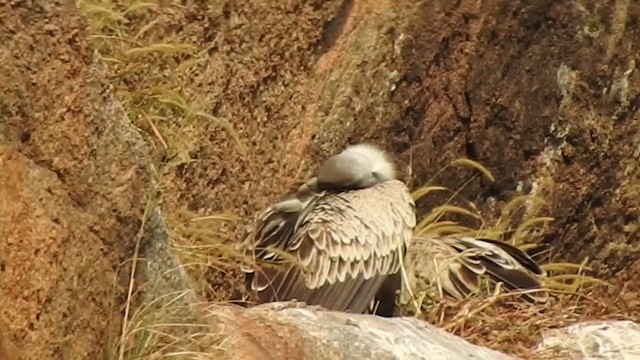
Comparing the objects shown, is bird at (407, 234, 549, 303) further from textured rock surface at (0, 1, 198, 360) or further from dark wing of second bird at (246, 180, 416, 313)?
textured rock surface at (0, 1, 198, 360)

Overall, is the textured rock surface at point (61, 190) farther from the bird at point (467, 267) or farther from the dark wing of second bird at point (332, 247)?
the bird at point (467, 267)

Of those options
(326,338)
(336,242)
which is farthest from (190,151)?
(326,338)

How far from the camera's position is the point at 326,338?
16.4 ft

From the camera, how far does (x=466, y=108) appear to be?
7.96m

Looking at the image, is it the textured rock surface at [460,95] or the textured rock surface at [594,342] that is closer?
the textured rock surface at [594,342]

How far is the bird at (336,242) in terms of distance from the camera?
240 inches

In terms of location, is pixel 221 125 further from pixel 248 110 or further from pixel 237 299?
pixel 237 299

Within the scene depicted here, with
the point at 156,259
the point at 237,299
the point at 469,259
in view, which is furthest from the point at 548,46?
the point at 156,259

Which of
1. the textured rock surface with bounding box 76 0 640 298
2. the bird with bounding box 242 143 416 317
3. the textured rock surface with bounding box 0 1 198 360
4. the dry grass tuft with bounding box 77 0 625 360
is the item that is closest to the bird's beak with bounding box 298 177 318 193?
the bird with bounding box 242 143 416 317

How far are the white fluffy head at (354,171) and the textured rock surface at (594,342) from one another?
906 mm

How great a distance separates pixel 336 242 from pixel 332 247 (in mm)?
28

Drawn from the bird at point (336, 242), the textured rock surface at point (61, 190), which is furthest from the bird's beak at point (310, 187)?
the textured rock surface at point (61, 190)

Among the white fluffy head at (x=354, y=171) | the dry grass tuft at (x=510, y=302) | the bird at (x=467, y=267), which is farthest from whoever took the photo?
the bird at (x=467, y=267)

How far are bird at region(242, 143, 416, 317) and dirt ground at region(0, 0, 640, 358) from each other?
177 millimetres
